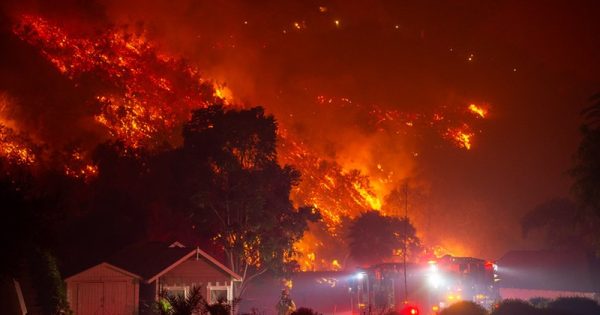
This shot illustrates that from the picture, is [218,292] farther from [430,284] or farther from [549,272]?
[549,272]

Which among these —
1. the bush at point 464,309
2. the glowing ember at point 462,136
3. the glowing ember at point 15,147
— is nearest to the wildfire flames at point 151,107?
the glowing ember at point 15,147

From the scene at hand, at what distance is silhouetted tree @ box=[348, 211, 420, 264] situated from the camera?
2965 inches

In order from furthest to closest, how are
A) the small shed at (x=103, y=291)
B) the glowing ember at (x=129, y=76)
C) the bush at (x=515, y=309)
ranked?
1. the glowing ember at (x=129, y=76)
2. the small shed at (x=103, y=291)
3. the bush at (x=515, y=309)

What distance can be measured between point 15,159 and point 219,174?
3728 centimetres

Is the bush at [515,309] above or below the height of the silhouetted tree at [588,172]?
below

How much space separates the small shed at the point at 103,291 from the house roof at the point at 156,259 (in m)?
1.12

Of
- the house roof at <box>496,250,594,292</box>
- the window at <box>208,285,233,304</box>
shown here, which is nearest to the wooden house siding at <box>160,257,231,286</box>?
the window at <box>208,285,233,304</box>

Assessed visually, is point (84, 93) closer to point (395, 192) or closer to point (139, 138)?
point (139, 138)

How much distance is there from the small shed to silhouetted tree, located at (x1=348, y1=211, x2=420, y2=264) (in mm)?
46494

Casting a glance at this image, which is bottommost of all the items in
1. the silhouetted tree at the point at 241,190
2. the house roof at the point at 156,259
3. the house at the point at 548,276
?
the house at the point at 548,276

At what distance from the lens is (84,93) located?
85.9m

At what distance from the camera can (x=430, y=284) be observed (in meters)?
36.3

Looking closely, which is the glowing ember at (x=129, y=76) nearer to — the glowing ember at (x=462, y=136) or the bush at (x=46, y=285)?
the bush at (x=46, y=285)

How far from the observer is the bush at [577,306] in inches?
1052
